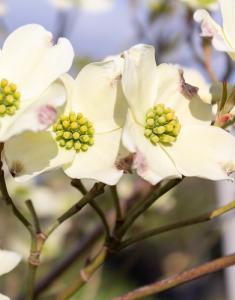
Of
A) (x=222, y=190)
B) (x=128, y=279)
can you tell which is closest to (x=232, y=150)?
(x=222, y=190)

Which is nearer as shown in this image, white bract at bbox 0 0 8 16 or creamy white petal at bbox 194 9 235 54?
creamy white petal at bbox 194 9 235 54

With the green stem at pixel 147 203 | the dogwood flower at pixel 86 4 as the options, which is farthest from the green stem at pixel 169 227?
the dogwood flower at pixel 86 4

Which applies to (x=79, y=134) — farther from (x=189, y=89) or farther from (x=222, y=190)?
(x=222, y=190)


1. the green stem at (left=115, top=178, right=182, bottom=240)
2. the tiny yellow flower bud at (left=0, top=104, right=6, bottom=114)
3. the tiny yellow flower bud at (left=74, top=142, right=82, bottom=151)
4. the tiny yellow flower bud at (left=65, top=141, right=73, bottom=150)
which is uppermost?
the tiny yellow flower bud at (left=0, top=104, right=6, bottom=114)

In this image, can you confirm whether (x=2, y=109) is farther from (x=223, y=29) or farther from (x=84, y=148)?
(x=223, y=29)

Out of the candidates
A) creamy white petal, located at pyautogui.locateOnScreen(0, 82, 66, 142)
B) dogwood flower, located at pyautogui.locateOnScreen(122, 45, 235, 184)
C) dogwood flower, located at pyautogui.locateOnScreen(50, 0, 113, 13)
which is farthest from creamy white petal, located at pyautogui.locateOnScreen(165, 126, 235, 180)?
dogwood flower, located at pyautogui.locateOnScreen(50, 0, 113, 13)

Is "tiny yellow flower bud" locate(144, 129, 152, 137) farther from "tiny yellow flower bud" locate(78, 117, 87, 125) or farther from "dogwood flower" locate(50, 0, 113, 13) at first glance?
"dogwood flower" locate(50, 0, 113, 13)
